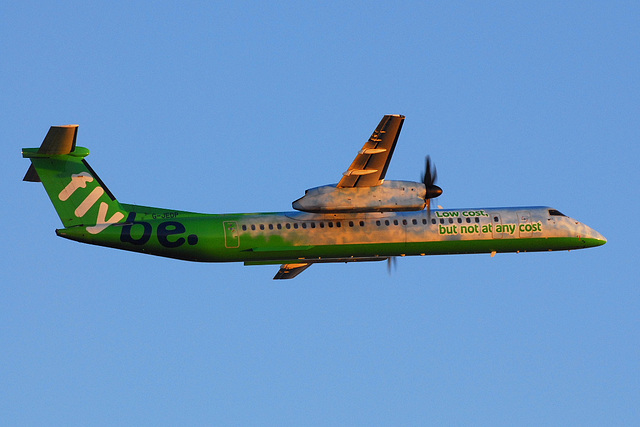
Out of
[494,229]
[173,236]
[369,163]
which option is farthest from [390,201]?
[173,236]

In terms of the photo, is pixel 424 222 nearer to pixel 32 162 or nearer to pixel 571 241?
pixel 571 241

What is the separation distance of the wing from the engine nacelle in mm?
292

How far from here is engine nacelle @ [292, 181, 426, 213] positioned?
47875mm

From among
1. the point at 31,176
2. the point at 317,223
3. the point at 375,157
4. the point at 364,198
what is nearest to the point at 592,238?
the point at 364,198

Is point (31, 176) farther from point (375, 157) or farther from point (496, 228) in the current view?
point (496, 228)

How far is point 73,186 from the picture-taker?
4816cm

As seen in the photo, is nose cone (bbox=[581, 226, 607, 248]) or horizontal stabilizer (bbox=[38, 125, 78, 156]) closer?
horizontal stabilizer (bbox=[38, 125, 78, 156])

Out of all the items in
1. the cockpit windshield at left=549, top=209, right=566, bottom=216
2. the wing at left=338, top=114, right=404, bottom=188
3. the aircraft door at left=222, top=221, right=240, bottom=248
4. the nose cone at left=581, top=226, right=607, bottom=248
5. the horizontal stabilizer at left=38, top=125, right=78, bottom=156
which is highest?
the horizontal stabilizer at left=38, top=125, right=78, bottom=156

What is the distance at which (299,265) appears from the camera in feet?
173

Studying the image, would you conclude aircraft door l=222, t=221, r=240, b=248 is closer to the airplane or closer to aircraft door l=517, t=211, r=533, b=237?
the airplane

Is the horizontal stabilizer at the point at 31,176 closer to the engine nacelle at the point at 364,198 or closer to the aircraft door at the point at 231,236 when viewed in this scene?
the aircraft door at the point at 231,236

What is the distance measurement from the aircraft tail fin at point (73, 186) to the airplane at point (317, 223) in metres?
0.04

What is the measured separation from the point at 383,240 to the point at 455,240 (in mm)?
3278

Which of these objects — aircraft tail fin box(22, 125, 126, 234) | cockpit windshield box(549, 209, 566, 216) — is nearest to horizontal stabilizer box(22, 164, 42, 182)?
aircraft tail fin box(22, 125, 126, 234)
